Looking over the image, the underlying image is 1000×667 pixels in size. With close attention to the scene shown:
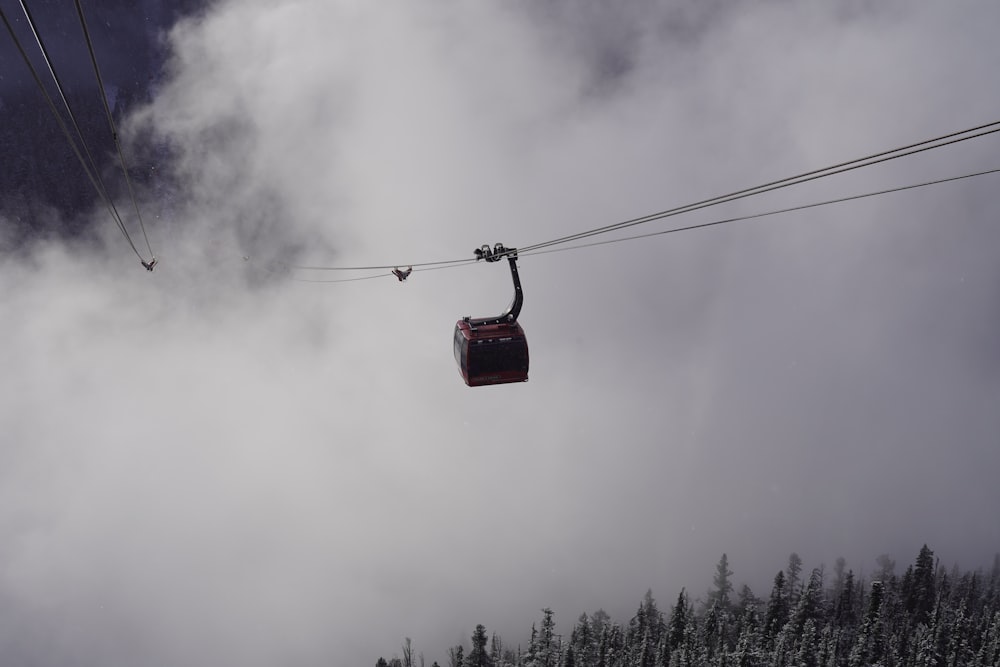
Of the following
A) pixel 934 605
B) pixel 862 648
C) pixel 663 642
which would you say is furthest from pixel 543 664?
pixel 934 605

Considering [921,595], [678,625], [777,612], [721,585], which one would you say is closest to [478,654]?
[678,625]

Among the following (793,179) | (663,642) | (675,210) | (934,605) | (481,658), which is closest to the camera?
(793,179)

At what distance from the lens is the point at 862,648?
106125mm

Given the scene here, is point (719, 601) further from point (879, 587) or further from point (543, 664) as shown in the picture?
point (543, 664)

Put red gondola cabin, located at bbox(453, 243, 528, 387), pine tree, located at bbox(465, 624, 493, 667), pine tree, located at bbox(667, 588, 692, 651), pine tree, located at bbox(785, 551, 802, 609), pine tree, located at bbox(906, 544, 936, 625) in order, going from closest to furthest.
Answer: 1. red gondola cabin, located at bbox(453, 243, 528, 387)
2. pine tree, located at bbox(465, 624, 493, 667)
3. pine tree, located at bbox(667, 588, 692, 651)
4. pine tree, located at bbox(785, 551, 802, 609)
5. pine tree, located at bbox(906, 544, 936, 625)

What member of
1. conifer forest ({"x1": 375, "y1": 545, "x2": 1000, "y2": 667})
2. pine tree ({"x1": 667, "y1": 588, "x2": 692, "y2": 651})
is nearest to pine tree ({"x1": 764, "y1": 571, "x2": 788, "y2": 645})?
conifer forest ({"x1": 375, "y1": 545, "x2": 1000, "y2": 667})

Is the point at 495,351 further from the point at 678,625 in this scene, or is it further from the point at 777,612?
the point at 777,612

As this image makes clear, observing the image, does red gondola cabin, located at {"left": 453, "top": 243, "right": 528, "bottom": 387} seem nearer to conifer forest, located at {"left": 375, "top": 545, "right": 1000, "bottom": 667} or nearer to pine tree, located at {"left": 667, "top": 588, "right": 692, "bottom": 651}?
conifer forest, located at {"left": 375, "top": 545, "right": 1000, "bottom": 667}

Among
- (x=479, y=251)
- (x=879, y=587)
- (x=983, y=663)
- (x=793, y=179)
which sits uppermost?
(x=479, y=251)

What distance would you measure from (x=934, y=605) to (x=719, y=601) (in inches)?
1885

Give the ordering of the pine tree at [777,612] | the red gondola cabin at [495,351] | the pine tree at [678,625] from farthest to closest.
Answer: the pine tree at [777,612] < the pine tree at [678,625] < the red gondola cabin at [495,351]

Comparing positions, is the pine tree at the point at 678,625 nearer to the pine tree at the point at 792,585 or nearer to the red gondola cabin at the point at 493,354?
the pine tree at the point at 792,585

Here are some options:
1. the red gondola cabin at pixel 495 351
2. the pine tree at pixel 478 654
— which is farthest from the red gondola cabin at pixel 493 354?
the pine tree at pixel 478 654

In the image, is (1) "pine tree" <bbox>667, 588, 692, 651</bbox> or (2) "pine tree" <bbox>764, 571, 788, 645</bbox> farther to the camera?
(2) "pine tree" <bbox>764, 571, 788, 645</bbox>
